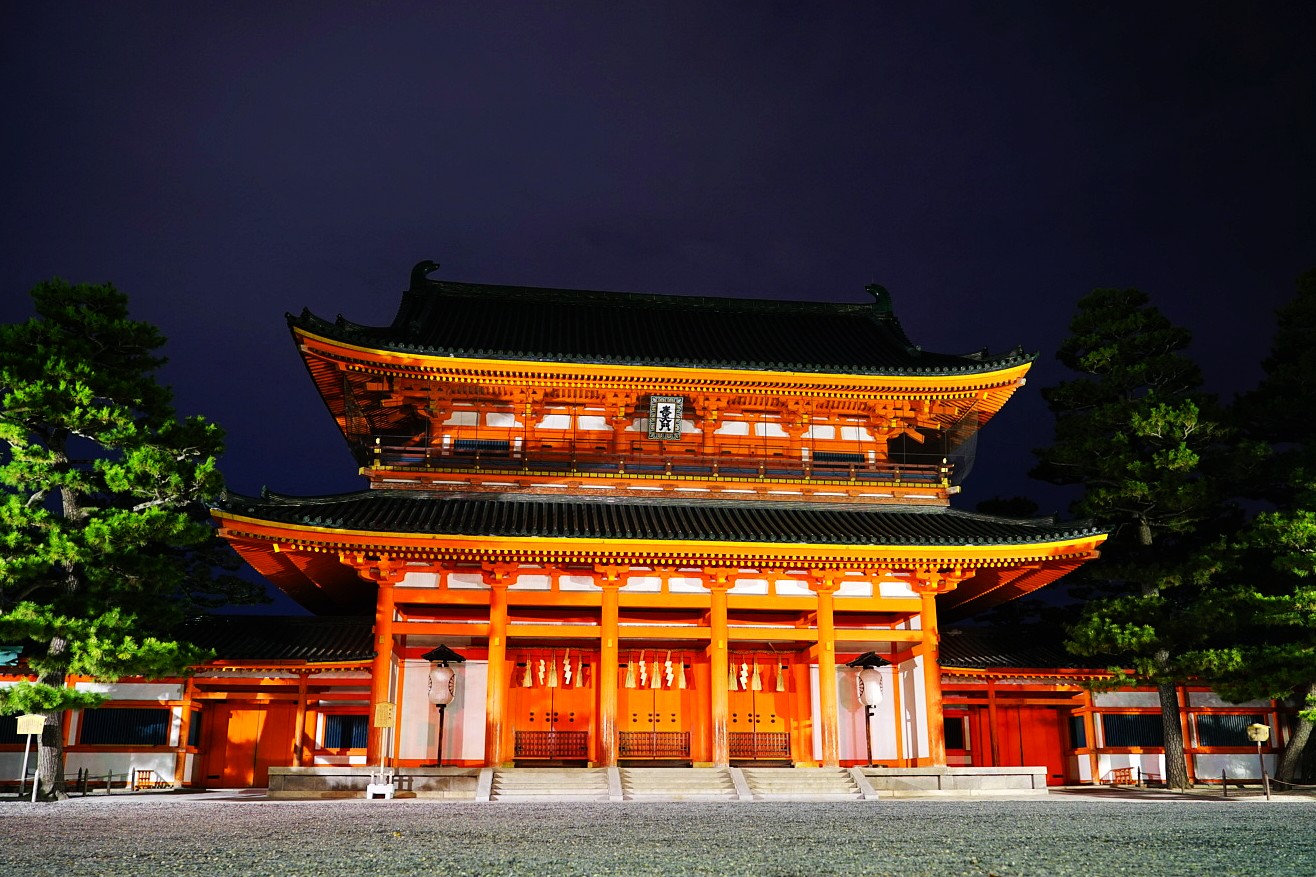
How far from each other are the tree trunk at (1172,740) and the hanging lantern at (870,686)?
609cm

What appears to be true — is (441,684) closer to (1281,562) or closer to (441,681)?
(441,681)

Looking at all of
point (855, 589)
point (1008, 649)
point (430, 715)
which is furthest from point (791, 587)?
point (430, 715)

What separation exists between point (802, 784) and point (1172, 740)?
9415mm

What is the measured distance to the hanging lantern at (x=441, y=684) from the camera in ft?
65.5

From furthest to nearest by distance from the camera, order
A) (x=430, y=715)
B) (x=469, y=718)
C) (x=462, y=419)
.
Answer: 1. (x=462, y=419)
2. (x=469, y=718)
3. (x=430, y=715)

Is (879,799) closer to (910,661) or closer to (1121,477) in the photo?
(910,661)

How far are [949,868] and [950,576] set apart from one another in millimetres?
13595

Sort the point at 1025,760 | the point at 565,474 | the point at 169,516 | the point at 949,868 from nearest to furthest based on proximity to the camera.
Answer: the point at 949,868 < the point at 169,516 < the point at 565,474 < the point at 1025,760

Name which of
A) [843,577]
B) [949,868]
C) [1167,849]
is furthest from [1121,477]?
[949,868]

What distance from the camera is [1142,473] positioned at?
2241cm

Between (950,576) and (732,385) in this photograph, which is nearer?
(950,576)

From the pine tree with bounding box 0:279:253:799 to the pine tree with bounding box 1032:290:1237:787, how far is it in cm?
1851

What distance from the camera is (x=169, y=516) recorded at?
17406mm

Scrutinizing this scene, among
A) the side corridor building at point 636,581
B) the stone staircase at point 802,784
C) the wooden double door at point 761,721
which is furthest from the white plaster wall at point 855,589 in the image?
the stone staircase at point 802,784
